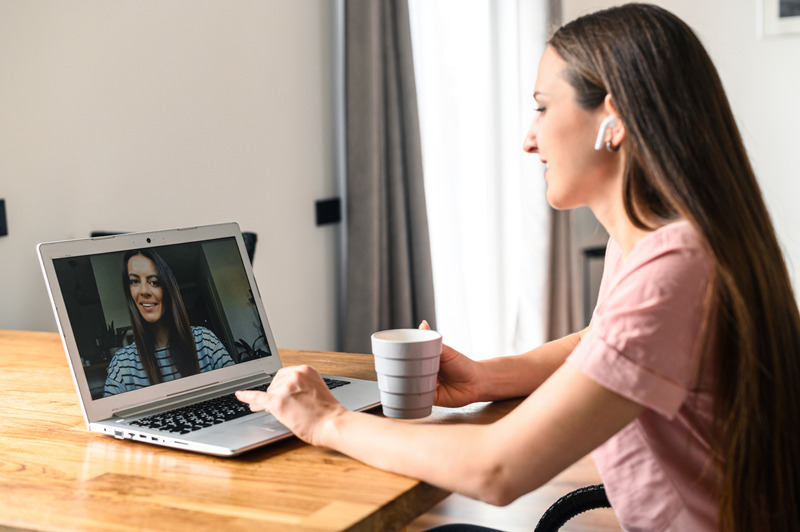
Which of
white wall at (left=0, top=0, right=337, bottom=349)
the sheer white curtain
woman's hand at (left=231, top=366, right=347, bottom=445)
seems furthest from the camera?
the sheer white curtain

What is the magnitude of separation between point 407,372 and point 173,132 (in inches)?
69.4

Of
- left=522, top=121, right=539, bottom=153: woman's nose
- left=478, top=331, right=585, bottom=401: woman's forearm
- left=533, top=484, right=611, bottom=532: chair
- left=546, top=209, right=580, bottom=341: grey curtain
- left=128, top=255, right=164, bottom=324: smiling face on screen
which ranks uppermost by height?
left=522, top=121, right=539, bottom=153: woman's nose

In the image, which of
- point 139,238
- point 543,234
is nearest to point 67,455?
point 139,238

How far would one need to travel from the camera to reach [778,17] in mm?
3900

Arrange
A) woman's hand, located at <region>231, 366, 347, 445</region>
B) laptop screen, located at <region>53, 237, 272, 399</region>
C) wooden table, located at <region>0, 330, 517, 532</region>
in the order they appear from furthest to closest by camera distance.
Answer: laptop screen, located at <region>53, 237, 272, 399</region> → woman's hand, located at <region>231, 366, 347, 445</region> → wooden table, located at <region>0, 330, 517, 532</region>

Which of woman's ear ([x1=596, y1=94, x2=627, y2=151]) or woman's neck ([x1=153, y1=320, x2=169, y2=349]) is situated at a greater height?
woman's ear ([x1=596, y1=94, x2=627, y2=151])

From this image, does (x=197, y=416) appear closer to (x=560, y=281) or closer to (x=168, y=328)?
(x=168, y=328)

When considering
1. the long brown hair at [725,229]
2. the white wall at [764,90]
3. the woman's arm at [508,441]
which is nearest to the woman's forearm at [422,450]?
the woman's arm at [508,441]

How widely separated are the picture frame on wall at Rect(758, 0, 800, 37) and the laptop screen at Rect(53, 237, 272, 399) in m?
3.55

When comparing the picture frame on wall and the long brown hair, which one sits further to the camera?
the picture frame on wall

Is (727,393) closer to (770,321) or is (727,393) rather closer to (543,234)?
(770,321)

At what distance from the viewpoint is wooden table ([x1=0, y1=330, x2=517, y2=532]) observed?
2.35 feet

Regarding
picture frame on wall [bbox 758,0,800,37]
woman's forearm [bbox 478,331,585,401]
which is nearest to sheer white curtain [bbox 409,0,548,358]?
picture frame on wall [bbox 758,0,800,37]

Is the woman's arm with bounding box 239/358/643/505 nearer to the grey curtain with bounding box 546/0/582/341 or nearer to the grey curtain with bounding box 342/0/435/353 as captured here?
the grey curtain with bounding box 342/0/435/353
